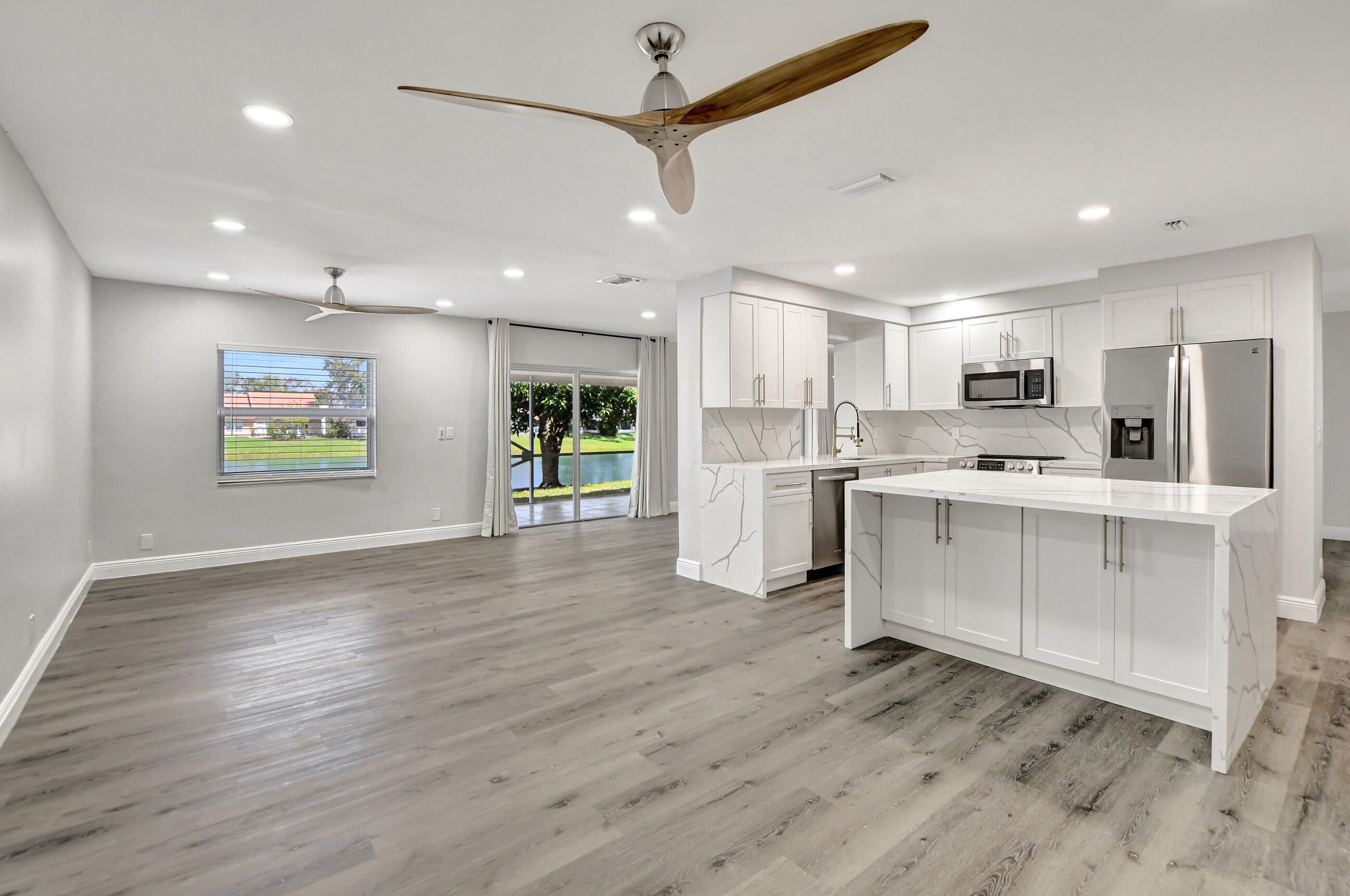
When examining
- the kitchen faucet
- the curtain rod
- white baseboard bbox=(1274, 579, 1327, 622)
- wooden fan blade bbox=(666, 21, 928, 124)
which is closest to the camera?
wooden fan blade bbox=(666, 21, 928, 124)

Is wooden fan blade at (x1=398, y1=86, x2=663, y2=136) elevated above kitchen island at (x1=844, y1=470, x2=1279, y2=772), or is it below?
above

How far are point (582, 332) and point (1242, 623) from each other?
7036mm

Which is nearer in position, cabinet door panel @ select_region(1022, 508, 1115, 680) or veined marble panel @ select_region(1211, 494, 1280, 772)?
veined marble panel @ select_region(1211, 494, 1280, 772)

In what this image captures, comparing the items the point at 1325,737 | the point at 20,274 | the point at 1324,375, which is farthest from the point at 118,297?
the point at 1324,375

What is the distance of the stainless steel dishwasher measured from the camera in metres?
4.97

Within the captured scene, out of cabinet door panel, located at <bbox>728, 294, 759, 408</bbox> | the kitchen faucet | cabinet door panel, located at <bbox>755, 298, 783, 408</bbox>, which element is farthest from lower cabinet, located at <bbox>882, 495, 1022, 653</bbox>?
the kitchen faucet

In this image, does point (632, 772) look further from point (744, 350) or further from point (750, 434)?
point (750, 434)

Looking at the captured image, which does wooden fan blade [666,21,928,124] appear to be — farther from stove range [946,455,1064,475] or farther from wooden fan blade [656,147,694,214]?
stove range [946,455,1064,475]

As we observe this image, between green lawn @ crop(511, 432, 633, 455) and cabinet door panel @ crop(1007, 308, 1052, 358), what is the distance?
4.86 meters

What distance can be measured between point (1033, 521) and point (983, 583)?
40 centimetres

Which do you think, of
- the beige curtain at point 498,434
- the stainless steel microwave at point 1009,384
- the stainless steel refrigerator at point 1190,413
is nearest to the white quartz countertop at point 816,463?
the stainless steel microwave at point 1009,384

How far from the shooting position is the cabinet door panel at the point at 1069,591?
8.81ft

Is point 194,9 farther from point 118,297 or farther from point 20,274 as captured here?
point 118,297

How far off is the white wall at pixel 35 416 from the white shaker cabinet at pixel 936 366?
6585 mm
